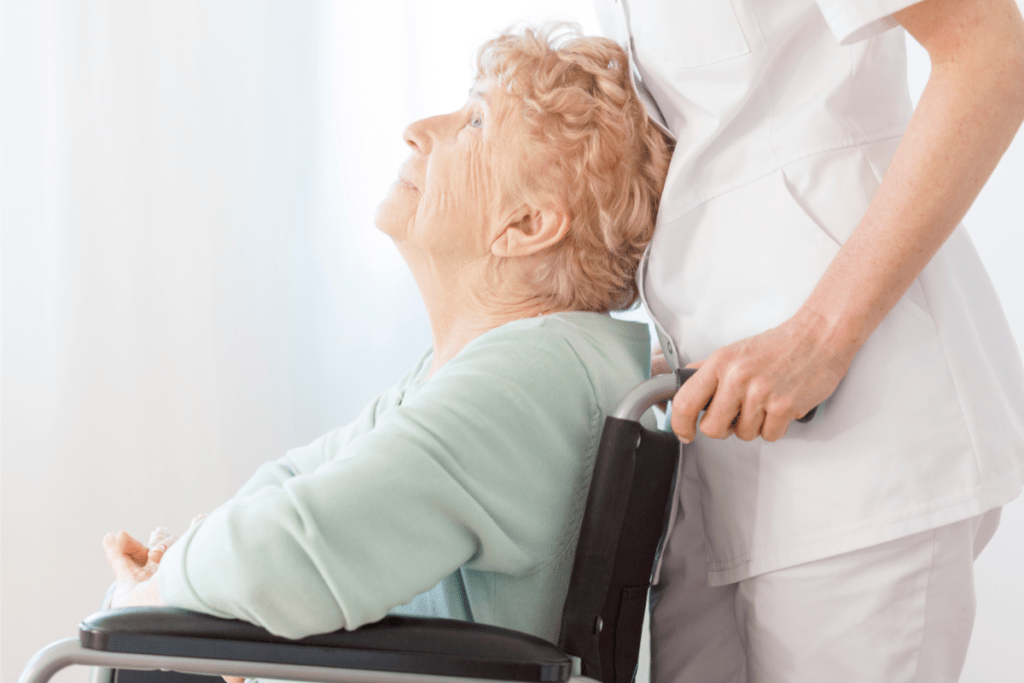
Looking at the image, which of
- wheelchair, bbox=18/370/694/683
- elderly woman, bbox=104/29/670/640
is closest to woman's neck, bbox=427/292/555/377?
elderly woman, bbox=104/29/670/640

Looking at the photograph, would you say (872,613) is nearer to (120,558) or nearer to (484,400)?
(484,400)

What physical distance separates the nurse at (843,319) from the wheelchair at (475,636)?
0.25 ft

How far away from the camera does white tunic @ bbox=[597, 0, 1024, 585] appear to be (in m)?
0.80

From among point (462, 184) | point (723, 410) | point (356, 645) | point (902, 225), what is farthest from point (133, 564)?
point (902, 225)

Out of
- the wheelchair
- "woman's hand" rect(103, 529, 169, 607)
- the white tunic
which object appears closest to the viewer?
the wheelchair

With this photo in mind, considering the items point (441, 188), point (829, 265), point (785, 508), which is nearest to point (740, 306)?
point (829, 265)

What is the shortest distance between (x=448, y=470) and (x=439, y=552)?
77mm

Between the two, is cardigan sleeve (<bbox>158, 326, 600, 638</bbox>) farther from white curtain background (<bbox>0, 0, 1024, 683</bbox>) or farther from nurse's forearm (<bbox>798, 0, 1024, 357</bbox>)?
white curtain background (<bbox>0, 0, 1024, 683</bbox>)

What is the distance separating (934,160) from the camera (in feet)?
2.43

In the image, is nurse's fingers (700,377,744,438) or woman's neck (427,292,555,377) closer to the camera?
nurse's fingers (700,377,744,438)

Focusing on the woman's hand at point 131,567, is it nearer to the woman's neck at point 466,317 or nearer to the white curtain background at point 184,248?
the woman's neck at point 466,317

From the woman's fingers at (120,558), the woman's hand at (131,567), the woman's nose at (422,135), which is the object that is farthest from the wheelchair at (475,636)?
the woman's nose at (422,135)

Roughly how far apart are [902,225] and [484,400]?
0.43 metres

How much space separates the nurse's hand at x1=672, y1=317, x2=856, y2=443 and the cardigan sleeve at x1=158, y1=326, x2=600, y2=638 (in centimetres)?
17
